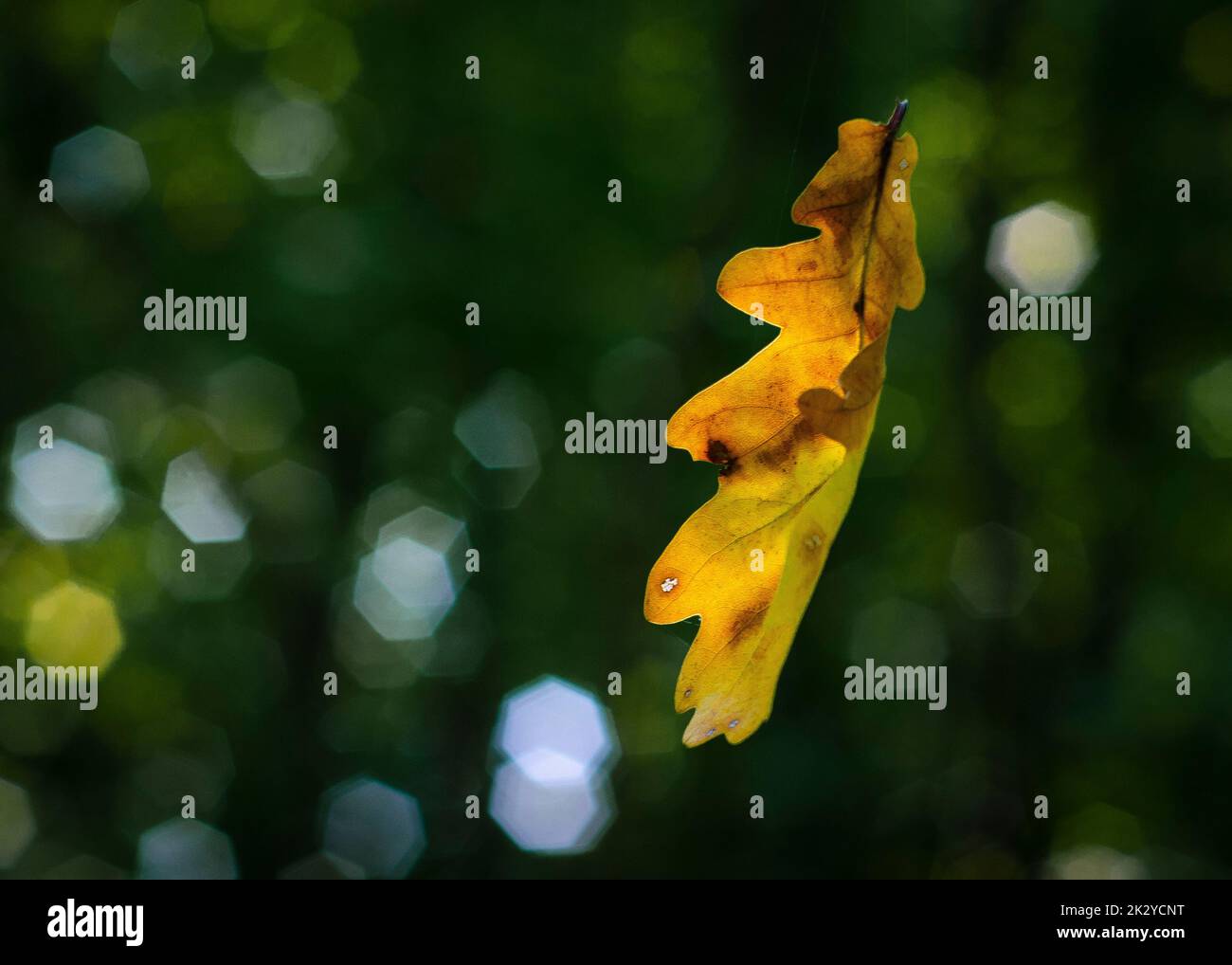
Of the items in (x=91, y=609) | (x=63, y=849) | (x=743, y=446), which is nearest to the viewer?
(x=743, y=446)

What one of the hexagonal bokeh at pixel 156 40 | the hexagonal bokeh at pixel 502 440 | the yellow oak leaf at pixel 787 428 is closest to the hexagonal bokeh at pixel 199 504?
the hexagonal bokeh at pixel 502 440

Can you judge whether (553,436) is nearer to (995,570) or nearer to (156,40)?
(995,570)

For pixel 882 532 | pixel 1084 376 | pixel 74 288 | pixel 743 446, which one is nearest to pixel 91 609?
pixel 74 288

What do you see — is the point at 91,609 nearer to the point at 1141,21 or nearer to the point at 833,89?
the point at 833,89

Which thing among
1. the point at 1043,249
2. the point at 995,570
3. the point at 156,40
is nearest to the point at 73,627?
the point at 156,40

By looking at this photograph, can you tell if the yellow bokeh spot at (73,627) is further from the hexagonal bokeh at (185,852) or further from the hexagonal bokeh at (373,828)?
the hexagonal bokeh at (373,828)
